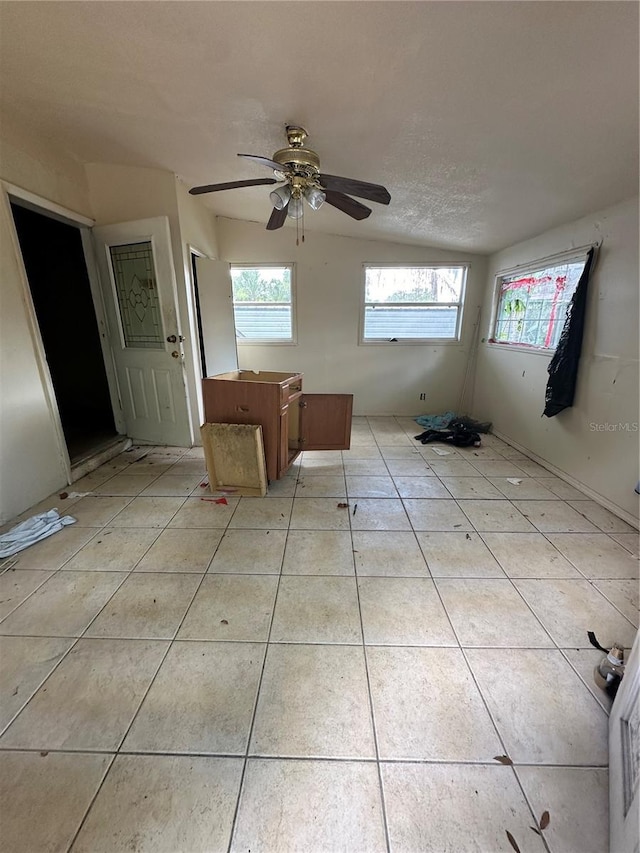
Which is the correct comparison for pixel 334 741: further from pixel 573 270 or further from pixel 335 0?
pixel 573 270

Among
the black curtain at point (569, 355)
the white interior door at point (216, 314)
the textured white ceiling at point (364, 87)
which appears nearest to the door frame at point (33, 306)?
the textured white ceiling at point (364, 87)

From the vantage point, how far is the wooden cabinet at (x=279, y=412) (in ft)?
8.02

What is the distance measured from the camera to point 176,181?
2.85 m

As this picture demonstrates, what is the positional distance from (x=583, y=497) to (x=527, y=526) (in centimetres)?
76

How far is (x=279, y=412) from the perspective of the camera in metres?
2.44

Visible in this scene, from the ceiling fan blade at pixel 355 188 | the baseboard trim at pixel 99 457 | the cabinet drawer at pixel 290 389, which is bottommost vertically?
the baseboard trim at pixel 99 457

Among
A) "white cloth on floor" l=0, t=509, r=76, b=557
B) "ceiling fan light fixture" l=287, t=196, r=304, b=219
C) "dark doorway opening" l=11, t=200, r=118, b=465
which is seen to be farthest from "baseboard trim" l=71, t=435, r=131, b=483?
"ceiling fan light fixture" l=287, t=196, r=304, b=219

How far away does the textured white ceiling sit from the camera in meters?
1.16

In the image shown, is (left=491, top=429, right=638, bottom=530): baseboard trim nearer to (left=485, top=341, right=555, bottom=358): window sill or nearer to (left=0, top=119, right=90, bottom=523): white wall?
(left=485, top=341, right=555, bottom=358): window sill

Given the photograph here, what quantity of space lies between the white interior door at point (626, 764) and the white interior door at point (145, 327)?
3377 millimetres

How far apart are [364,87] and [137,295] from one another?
2550mm

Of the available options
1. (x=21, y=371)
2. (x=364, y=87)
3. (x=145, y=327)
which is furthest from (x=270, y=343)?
(x=364, y=87)

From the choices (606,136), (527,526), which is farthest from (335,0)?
(527,526)

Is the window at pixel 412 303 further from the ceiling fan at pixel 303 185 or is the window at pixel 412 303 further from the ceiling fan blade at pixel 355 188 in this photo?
the ceiling fan blade at pixel 355 188
